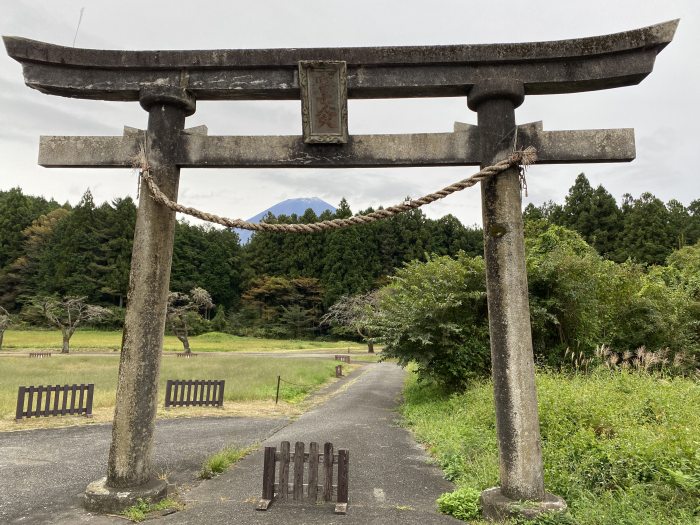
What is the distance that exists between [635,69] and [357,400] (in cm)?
1202

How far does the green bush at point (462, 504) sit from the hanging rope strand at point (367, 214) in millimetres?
3305

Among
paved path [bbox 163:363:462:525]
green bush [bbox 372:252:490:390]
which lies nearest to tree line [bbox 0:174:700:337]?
green bush [bbox 372:252:490:390]

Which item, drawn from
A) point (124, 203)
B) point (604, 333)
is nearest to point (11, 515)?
point (604, 333)

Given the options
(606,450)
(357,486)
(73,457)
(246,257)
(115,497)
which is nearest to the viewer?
(115,497)

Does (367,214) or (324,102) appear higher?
(324,102)

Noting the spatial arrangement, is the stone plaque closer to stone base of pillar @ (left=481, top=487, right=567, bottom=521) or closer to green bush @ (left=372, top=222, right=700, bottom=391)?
stone base of pillar @ (left=481, top=487, right=567, bottom=521)

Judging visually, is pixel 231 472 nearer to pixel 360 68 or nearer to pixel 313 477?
pixel 313 477

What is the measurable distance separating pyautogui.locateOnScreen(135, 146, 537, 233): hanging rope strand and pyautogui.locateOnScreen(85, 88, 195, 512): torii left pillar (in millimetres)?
332

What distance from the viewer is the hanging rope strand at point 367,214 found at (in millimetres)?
4320

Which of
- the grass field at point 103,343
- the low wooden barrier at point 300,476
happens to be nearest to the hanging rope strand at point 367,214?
the low wooden barrier at point 300,476

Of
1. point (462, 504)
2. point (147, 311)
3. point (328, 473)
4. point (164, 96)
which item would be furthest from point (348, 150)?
point (462, 504)

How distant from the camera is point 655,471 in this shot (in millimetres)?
4688

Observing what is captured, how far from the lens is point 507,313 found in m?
4.39

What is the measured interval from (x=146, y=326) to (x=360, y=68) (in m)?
3.76
